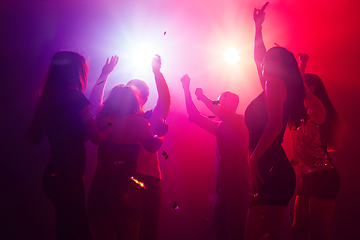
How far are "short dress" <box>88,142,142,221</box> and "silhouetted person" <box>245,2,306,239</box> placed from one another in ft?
2.45

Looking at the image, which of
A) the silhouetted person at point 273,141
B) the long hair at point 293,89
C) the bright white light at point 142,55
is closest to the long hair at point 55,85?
the silhouetted person at point 273,141

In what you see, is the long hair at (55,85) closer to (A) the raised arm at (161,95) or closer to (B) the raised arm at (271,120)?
(A) the raised arm at (161,95)

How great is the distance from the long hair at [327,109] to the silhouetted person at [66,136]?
6.21 ft

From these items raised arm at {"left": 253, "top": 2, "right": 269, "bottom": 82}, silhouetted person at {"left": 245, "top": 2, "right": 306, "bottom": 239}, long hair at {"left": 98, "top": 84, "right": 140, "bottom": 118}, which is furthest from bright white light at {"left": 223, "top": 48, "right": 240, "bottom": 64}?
long hair at {"left": 98, "top": 84, "right": 140, "bottom": 118}

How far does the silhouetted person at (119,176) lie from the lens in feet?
3.80

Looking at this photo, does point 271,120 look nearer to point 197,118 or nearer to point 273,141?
point 273,141

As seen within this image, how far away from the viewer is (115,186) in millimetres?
1192

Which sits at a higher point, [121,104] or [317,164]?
[121,104]

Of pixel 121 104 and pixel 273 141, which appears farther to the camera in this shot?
pixel 121 104

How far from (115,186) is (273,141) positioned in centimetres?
103

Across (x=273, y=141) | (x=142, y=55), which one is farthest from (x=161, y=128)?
(x=142, y=55)

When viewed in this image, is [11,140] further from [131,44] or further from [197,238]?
[197,238]

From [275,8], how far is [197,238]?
441 centimetres

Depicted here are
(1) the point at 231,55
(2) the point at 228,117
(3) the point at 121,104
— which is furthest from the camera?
(1) the point at 231,55
